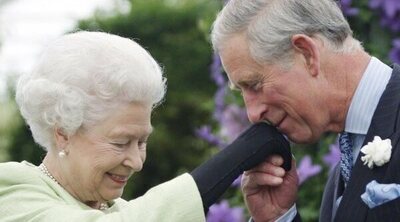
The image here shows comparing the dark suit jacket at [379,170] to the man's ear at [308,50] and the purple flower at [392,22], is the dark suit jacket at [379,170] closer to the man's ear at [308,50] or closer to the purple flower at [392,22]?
the man's ear at [308,50]

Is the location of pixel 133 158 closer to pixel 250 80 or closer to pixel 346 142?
pixel 250 80

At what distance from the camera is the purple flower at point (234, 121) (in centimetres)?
614

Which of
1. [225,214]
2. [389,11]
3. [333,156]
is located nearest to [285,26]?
[333,156]

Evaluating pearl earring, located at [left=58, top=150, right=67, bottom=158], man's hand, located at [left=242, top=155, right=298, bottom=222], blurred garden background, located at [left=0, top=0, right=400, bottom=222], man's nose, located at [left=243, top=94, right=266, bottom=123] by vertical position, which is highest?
pearl earring, located at [left=58, top=150, right=67, bottom=158]

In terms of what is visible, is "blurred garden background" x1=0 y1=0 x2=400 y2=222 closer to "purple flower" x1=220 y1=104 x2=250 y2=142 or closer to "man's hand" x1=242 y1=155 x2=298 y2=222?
"purple flower" x1=220 y1=104 x2=250 y2=142

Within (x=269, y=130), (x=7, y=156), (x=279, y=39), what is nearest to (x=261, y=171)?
(x=269, y=130)

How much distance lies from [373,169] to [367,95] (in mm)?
256

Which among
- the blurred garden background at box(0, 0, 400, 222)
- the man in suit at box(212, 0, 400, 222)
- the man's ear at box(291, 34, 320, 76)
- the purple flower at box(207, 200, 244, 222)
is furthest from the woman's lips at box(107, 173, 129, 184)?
the blurred garden background at box(0, 0, 400, 222)

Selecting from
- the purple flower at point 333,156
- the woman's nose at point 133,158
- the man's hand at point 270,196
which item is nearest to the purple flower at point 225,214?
the purple flower at point 333,156

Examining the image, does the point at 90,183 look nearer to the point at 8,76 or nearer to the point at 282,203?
the point at 282,203

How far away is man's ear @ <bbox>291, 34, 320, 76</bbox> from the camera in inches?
147

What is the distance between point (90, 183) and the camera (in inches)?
140

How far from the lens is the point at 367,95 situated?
375 cm

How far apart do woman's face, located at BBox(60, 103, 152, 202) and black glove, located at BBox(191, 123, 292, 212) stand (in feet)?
0.69
